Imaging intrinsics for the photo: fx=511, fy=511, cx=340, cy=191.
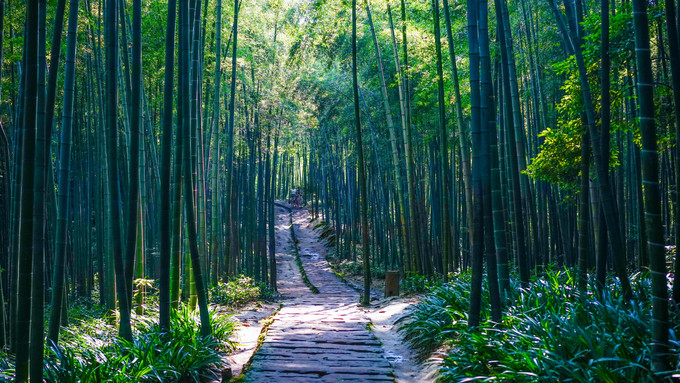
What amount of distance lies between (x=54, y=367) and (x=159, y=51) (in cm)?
508

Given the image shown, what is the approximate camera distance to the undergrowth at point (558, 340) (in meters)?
2.38

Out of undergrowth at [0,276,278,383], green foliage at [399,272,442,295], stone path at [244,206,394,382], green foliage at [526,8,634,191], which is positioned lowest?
stone path at [244,206,394,382]

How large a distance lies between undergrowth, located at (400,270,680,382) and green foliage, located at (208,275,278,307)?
3499 millimetres

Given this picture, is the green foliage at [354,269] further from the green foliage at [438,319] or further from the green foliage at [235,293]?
the green foliage at [438,319]

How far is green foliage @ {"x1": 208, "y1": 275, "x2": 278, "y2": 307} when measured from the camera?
6.84m

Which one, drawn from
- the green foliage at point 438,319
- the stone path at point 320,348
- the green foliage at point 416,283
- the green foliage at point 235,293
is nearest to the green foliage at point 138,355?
the stone path at point 320,348

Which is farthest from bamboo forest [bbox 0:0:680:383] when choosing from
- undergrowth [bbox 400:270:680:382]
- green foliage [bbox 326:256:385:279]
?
green foliage [bbox 326:256:385:279]

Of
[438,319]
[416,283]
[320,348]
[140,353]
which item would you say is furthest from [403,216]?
[140,353]

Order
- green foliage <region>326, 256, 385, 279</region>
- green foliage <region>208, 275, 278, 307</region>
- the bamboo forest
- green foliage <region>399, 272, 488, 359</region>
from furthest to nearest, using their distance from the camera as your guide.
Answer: green foliage <region>326, 256, 385, 279</region> → green foliage <region>208, 275, 278, 307</region> → green foliage <region>399, 272, 488, 359</region> → the bamboo forest

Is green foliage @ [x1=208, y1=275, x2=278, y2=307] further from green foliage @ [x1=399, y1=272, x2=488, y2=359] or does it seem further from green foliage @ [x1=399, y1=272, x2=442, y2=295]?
green foliage @ [x1=399, y1=272, x2=488, y2=359]

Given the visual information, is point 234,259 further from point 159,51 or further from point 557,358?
point 557,358

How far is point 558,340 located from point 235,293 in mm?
5128

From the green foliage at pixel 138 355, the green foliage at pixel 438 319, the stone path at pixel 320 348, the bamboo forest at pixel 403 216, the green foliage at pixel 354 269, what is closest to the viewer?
the bamboo forest at pixel 403 216

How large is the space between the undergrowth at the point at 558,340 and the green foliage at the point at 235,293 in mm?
3499
